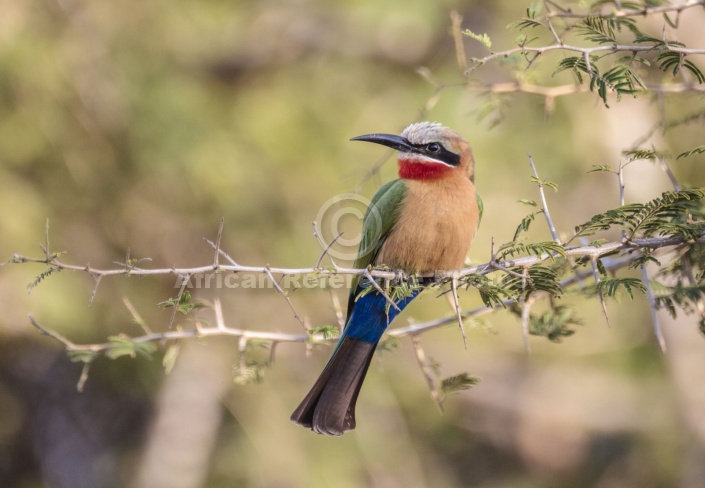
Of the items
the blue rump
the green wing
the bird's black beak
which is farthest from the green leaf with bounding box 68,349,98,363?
the bird's black beak

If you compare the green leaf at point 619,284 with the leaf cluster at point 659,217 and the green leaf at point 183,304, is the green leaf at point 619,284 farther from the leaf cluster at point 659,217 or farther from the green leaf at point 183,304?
the green leaf at point 183,304

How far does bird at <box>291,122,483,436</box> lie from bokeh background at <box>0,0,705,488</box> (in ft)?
6.88

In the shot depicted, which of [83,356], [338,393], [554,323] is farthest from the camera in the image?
[338,393]

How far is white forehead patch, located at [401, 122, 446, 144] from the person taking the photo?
4359mm

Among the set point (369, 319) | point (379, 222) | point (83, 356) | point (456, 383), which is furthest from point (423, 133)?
point (83, 356)

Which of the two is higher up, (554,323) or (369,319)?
(369,319)

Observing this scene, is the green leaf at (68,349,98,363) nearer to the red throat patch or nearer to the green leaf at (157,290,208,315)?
the green leaf at (157,290,208,315)

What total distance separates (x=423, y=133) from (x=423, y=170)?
0.79 feet

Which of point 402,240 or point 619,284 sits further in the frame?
point 402,240

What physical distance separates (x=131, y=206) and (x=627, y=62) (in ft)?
17.2

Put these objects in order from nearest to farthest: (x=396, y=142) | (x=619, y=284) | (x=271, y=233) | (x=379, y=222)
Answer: (x=619, y=284)
(x=379, y=222)
(x=396, y=142)
(x=271, y=233)

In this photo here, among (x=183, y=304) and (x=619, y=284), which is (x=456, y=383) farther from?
(x=183, y=304)

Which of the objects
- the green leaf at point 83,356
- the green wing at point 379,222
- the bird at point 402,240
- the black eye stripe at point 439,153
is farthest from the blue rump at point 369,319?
the green leaf at point 83,356

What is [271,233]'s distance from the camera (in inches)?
283
